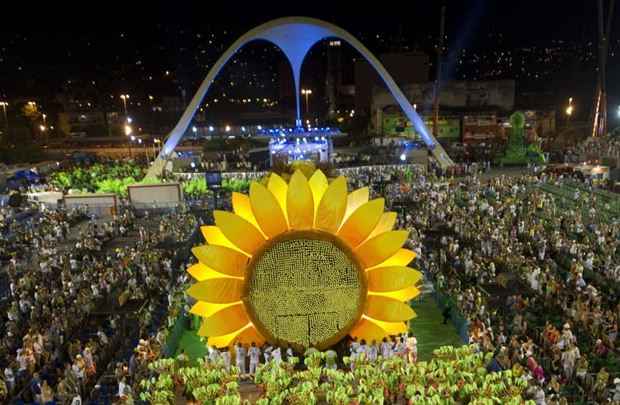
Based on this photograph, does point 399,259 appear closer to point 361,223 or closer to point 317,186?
point 361,223

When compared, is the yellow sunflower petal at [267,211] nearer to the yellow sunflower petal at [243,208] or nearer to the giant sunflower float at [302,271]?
the giant sunflower float at [302,271]

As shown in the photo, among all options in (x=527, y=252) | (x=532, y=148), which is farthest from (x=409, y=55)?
(x=527, y=252)

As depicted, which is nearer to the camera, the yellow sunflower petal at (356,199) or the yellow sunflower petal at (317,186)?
the yellow sunflower petal at (317,186)

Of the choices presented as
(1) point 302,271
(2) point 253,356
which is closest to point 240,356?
(2) point 253,356

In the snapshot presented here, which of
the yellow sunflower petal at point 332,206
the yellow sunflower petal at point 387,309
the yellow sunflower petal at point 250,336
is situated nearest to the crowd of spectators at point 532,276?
the yellow sunflower petal at point 387,309

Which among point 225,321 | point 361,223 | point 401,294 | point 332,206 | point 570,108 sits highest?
point 570,108

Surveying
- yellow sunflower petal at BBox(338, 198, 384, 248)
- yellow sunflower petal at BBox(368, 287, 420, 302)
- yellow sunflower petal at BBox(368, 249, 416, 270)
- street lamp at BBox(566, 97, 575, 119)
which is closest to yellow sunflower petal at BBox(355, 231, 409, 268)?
yellow sunflower petal at BBox(338, 198, 384, 248)
